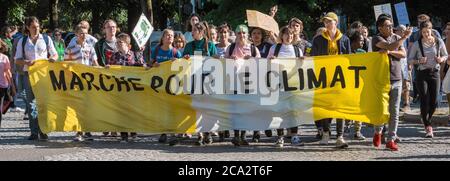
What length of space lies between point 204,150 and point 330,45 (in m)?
2.26

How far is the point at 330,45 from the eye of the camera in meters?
10.7

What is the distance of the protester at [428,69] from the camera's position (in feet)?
39.1

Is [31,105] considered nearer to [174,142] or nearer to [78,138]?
[78,138]

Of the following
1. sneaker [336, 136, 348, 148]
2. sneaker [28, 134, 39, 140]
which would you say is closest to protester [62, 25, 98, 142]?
sneaker [28, 134, 39, 140]

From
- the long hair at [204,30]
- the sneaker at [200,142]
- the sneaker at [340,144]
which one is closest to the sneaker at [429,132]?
the sneaker at [340,144]

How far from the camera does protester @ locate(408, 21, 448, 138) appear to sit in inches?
469

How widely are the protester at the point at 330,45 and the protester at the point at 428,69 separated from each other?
178cm

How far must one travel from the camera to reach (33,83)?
11125 millimetres

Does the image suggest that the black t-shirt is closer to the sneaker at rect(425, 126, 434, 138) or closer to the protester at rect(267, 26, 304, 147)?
the protester at rect(267, 26, 304, 147)


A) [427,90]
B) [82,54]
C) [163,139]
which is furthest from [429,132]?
[82,54]

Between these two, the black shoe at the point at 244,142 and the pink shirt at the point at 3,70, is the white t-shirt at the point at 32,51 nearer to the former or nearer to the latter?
the pink shirt at the point at 3,70

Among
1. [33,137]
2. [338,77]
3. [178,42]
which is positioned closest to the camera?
[338,77]

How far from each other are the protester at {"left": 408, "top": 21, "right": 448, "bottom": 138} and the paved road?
415 millimetres
